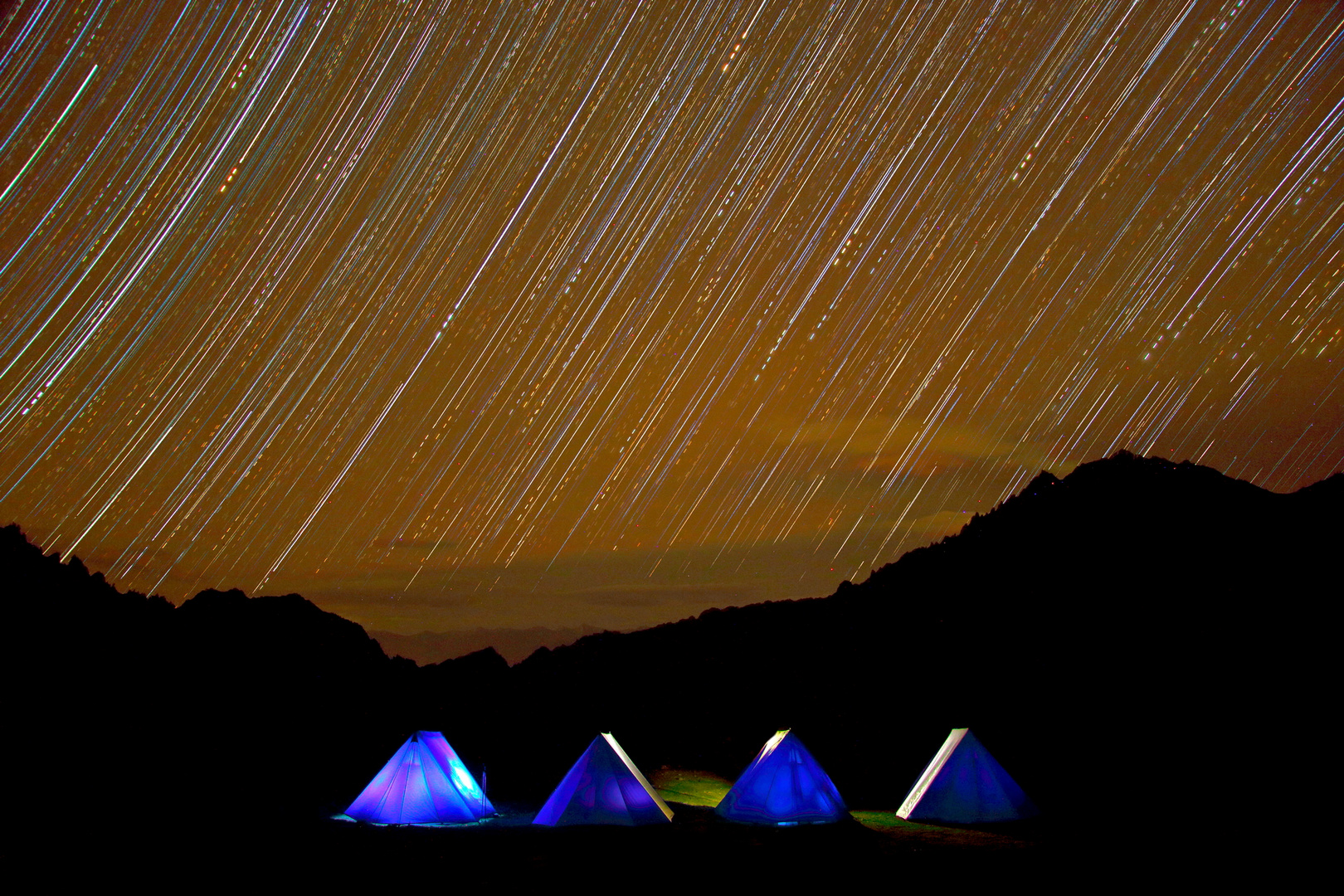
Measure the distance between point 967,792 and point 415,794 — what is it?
42.2 feet

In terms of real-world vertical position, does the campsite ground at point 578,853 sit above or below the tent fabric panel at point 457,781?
above

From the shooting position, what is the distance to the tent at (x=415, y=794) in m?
16.9

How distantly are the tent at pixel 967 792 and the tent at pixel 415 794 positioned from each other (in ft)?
35.6

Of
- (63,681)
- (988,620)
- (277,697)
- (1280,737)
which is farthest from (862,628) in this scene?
(63,681)

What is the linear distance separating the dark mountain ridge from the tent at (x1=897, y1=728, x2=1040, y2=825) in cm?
347

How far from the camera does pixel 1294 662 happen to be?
171 ft

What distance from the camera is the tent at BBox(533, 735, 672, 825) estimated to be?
15938 millimetres

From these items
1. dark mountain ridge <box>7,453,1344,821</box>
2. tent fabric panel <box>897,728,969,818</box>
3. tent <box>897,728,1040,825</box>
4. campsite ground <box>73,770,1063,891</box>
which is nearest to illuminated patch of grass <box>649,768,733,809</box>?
dark mountain ridge <box>7,453,1344,821</box>

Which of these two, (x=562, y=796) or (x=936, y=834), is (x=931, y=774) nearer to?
(x=936, y=834)

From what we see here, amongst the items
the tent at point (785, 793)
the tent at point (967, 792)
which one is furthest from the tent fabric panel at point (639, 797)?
the tent at point (967, 792)

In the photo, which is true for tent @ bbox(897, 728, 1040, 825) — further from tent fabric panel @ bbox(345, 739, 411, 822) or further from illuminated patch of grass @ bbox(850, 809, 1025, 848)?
tent fabric panel @ bbox(345, 739, 411, 822)

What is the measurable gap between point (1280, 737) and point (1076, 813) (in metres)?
31.2

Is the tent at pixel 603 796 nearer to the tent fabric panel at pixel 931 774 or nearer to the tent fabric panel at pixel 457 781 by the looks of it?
the tent fabric panel at pixel 457 781

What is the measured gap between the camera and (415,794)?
56.2 ft
